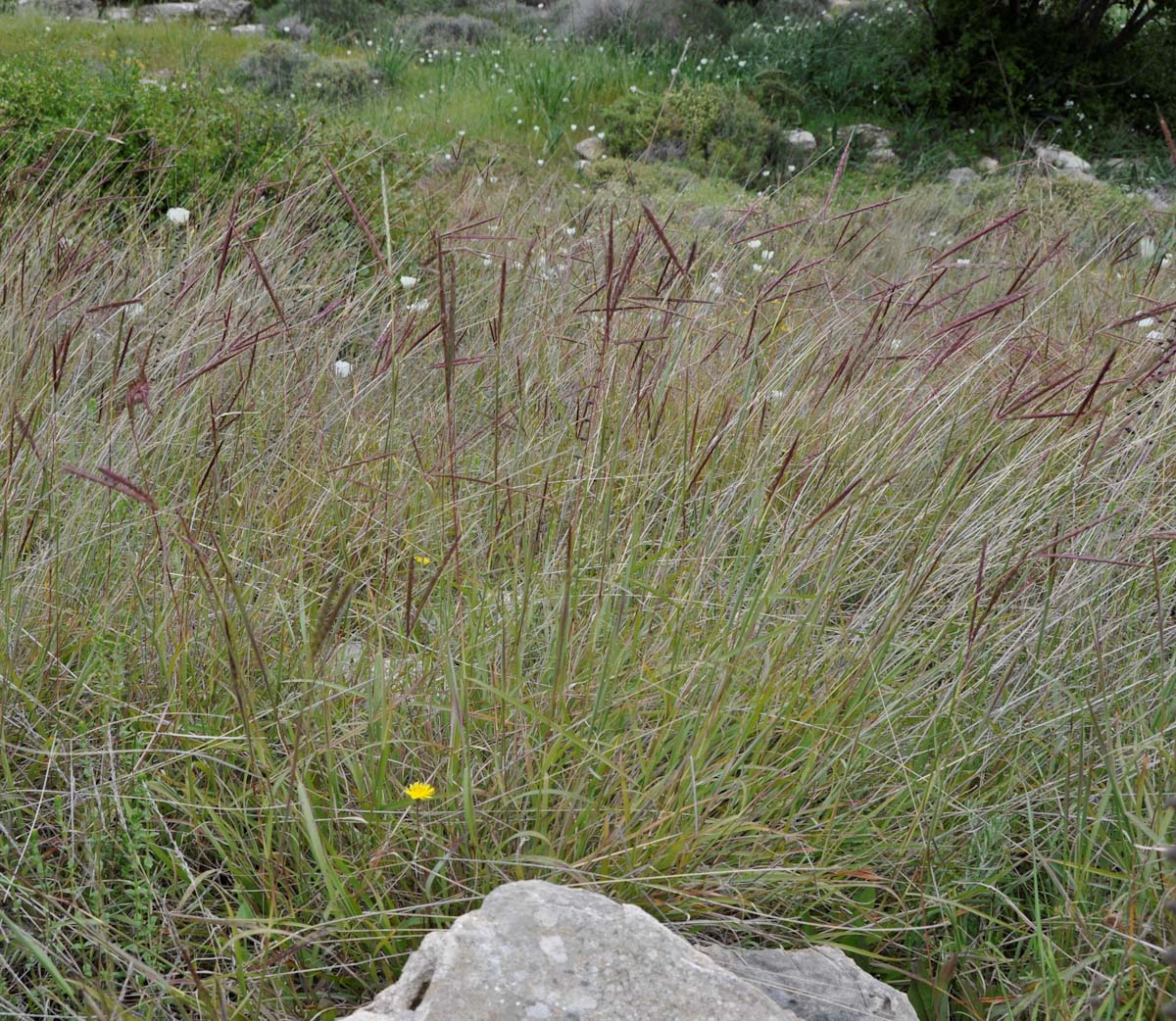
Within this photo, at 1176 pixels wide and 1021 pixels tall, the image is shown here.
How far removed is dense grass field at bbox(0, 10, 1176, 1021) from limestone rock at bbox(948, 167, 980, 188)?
6092 mm

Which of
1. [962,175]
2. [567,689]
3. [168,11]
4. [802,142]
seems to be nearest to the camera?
[567,689]

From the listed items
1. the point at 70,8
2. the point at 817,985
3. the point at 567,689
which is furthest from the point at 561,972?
the point at 70,8

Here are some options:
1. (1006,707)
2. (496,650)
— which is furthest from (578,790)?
(1006,707)

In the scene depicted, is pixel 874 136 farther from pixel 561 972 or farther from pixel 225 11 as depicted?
pixel 561 972

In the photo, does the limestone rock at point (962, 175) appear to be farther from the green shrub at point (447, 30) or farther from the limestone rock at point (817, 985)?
the limestone rock at point (817, 985)

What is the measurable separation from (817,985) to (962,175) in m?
8.62

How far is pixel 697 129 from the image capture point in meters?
8.39

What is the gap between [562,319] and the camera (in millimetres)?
3217

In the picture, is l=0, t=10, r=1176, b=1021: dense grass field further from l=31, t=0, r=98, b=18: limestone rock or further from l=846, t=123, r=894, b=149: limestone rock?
l=31, t=0, r=98, b=18: limestone rock

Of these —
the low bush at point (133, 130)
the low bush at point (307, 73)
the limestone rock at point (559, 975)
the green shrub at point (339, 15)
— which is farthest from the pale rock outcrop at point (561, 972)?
the green shrub at point (339, 15)

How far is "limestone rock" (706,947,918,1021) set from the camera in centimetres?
137

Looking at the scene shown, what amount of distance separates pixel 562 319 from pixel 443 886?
200 cm

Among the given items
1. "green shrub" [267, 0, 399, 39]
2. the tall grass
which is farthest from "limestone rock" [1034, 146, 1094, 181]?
"green shrub" [267, 0, 399, 39]

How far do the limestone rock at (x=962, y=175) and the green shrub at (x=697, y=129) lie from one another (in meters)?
1.47
